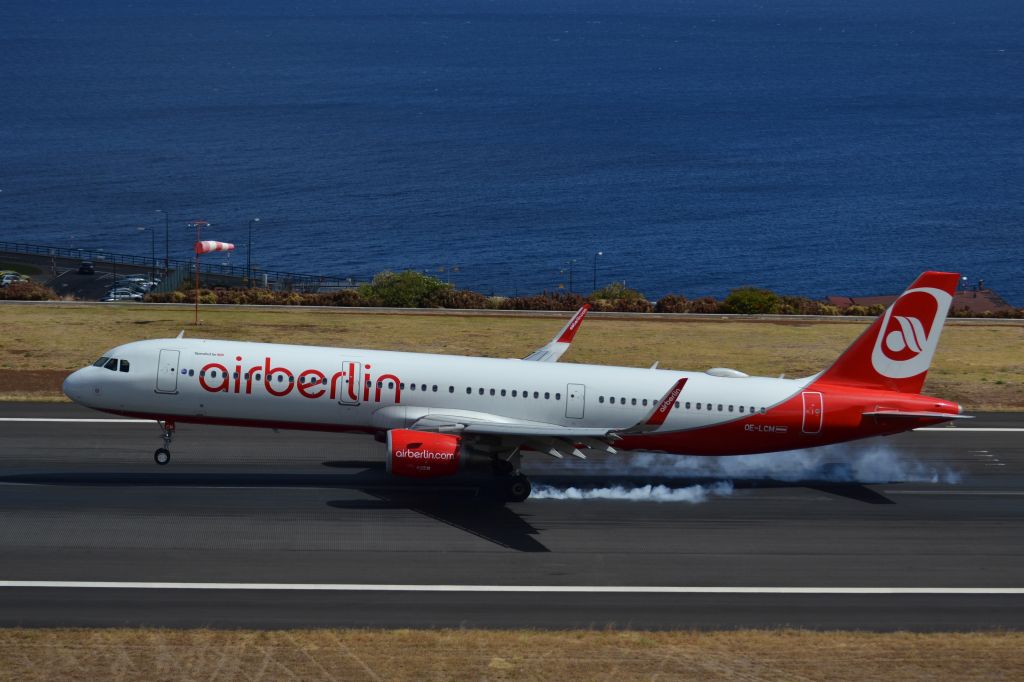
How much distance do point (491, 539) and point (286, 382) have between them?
821 centimetres

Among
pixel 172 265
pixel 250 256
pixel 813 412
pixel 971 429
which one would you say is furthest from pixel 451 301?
pixel 250 256

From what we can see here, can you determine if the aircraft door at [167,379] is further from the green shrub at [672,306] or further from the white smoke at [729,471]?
the green shrub at [672,306]

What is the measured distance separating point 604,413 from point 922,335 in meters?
10.5

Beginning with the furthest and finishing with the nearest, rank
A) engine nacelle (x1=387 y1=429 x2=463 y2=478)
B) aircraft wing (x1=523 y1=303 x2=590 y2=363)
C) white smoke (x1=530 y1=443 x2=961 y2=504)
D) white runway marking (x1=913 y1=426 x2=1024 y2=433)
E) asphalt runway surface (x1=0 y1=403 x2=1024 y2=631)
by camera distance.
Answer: white runway marking (x1=913 y1=426 x2=1024 y2=433)
aircraft wing (x1=523 y1=303 x2=590 y2=363)
white smoke (x1=530 y1=443 x2=961 y2=504)
engine nacelle (x1=387 y1=429 x2=463 y2=478)
asphalt runway surface (x1=0 y1=403 x2=1024 y2=631)

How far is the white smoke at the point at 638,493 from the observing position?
38.6 meters

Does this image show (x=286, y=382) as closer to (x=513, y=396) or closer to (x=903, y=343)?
(x=513, y=396)

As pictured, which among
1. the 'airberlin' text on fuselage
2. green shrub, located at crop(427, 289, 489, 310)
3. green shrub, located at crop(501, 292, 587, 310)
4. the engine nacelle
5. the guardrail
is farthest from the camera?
the guardrail

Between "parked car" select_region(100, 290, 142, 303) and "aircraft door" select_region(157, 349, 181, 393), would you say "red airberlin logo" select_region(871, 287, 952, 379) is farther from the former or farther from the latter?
"parked car" select_region(100, 290, 142, 303)

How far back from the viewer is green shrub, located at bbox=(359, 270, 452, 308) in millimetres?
77438

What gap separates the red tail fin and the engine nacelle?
42.2 feet

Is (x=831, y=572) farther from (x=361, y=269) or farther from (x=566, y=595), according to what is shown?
(x=361, y=269)

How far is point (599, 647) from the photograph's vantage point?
26.8 metres

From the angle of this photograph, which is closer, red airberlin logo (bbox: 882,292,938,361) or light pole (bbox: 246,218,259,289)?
red airberlin logo (bbox: 882,292,938,361)

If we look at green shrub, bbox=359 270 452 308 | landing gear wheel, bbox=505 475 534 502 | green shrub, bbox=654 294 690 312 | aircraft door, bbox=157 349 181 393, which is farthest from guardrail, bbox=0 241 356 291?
→ landing gear wheel, bbox=505 475 534 502
